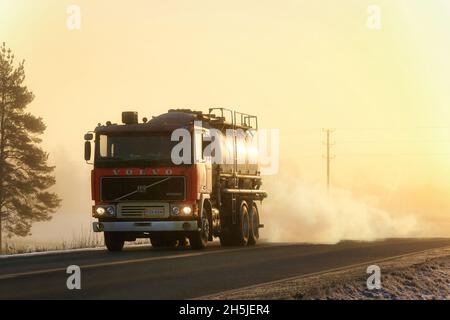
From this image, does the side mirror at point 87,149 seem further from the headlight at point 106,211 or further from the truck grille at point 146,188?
the headlight at point 106,211

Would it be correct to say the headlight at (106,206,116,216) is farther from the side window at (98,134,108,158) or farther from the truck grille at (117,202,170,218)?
the side window at (98,134,108,158)

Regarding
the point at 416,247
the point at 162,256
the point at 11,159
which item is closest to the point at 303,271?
the point at 162,256

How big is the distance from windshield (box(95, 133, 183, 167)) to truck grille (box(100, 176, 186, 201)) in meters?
0.42

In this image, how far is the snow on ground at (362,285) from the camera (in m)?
16.1

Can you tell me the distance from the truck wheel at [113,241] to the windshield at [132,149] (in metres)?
2.12

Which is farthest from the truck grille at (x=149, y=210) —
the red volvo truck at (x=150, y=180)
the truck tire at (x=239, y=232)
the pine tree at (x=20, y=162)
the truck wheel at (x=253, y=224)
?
the pine tree at (x=20, y=162)

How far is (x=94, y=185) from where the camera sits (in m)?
28.3

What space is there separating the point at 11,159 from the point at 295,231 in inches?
1050

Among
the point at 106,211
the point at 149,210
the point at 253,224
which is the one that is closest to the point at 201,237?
the point at 149,210

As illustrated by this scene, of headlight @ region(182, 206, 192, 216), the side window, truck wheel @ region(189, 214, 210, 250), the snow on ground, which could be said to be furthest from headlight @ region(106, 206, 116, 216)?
the snow on ground

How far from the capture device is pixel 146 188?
27.8 metres

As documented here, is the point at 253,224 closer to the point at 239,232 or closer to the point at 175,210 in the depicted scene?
the point at 239,232

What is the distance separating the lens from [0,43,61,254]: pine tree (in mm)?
68750
